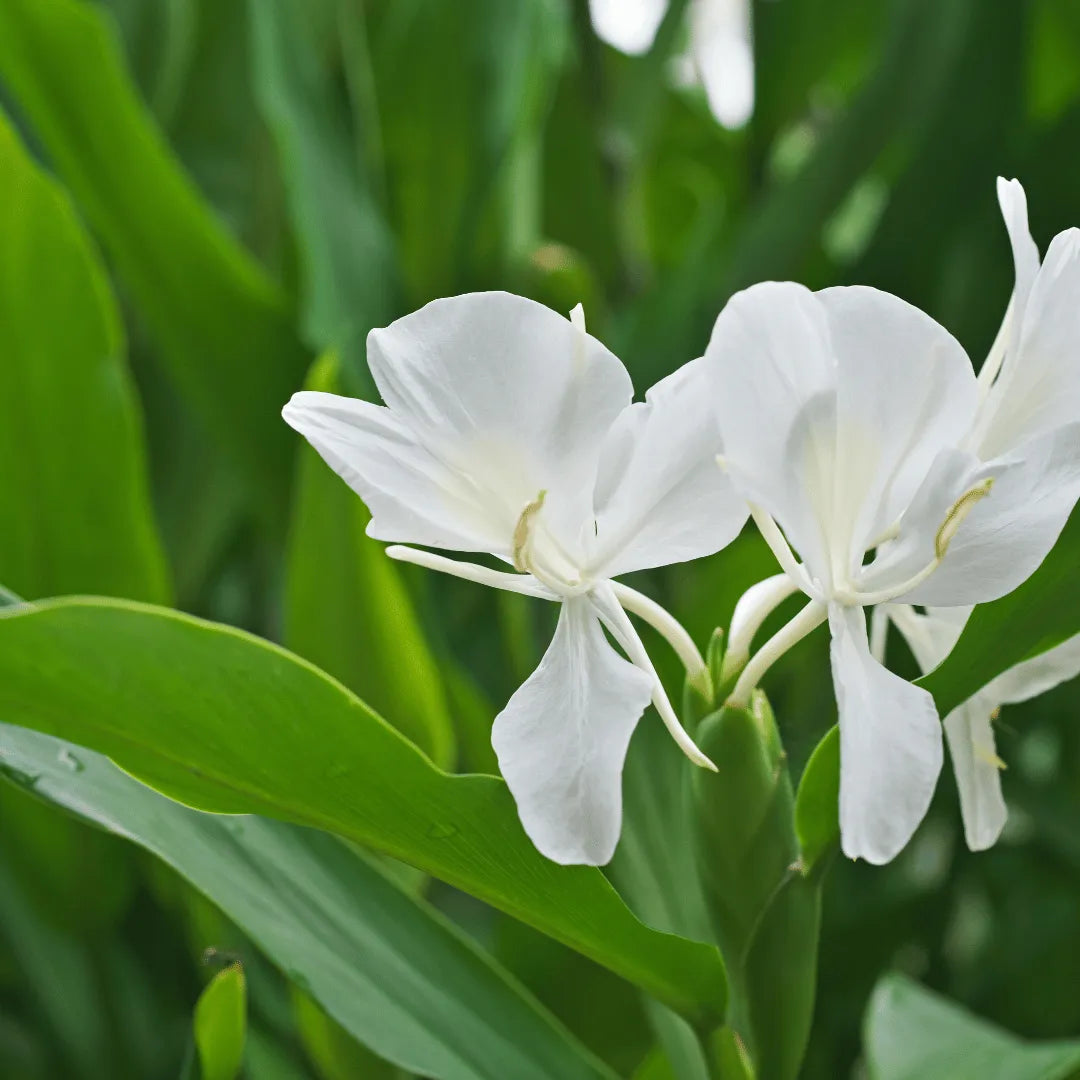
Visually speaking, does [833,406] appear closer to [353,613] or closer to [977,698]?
[977,698]

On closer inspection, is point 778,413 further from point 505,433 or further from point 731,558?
point 731,558

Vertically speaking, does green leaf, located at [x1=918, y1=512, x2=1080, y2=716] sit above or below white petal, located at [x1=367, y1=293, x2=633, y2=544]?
below

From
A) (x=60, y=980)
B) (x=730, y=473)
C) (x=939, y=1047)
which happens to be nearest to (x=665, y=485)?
(x=730, y=473)

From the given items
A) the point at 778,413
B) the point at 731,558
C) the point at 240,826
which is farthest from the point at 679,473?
the point at 731,558

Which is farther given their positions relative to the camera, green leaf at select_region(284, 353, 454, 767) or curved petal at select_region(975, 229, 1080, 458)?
green leaf at select_region(284, 353, 454, 767)

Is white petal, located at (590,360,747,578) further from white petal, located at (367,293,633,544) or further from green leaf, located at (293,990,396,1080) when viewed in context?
green leaf, located at (293,990,396,1080)

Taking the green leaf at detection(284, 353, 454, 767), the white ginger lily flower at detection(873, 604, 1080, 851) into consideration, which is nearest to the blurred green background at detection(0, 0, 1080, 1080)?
the green leaf at detection(284, 353, 454, 767)

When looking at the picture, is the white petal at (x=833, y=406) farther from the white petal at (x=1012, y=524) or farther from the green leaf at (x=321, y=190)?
the green leaf at (x=321, y=190)

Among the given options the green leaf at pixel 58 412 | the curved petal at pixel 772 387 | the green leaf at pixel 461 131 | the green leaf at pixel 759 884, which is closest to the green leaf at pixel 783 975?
the green leaf at pixel 759 884
